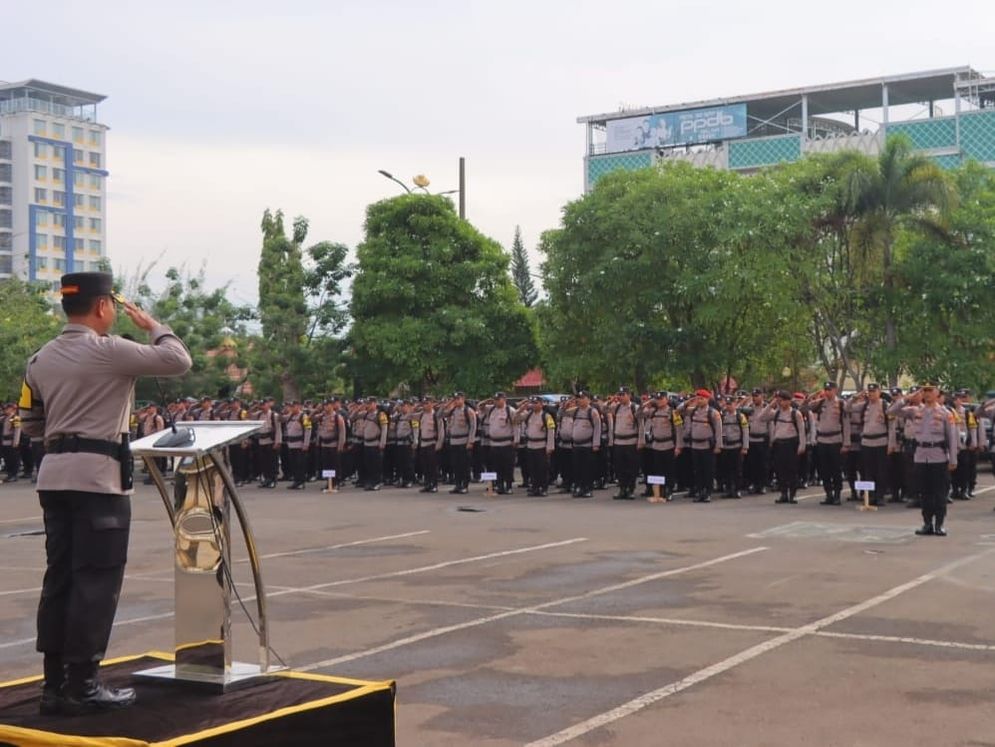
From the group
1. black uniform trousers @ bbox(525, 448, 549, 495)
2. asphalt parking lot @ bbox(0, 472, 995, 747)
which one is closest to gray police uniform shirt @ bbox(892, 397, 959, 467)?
asphalt parking lot @ bbox(0, 472, 995, 747)

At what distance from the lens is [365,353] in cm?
3391

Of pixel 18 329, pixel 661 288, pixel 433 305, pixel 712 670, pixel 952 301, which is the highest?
pixel 661 288

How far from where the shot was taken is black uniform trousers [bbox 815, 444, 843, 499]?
18.2 meters

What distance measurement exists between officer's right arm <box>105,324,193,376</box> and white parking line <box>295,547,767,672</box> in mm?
2847

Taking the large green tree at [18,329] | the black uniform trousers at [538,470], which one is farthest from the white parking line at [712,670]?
the large green tree at [18,329]

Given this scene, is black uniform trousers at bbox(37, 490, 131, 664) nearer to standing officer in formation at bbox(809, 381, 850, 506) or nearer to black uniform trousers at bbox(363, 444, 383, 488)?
standing officer in formation at bbox(809, 381, 850, 506)

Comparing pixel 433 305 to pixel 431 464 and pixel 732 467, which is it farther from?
pixel 732 467

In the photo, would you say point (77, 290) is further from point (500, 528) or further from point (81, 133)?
point (81, 133)

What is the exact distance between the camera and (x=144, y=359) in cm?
504

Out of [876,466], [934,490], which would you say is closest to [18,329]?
[876,466]

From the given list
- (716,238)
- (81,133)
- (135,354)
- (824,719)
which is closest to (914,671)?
(824,719)

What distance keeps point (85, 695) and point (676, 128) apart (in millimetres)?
80839

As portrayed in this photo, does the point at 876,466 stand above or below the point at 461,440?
below

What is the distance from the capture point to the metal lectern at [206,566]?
17.3ft
